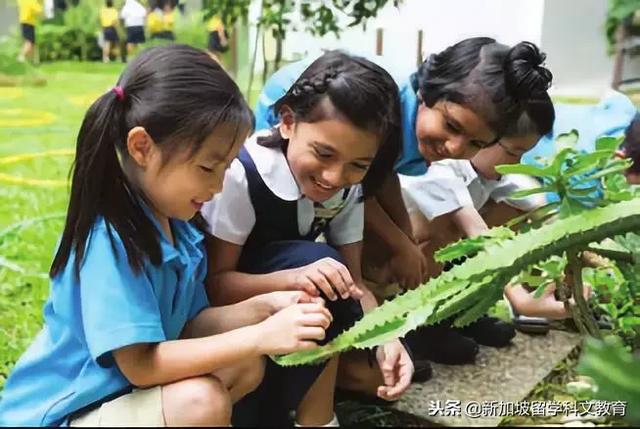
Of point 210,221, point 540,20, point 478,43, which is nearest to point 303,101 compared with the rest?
point 210,221

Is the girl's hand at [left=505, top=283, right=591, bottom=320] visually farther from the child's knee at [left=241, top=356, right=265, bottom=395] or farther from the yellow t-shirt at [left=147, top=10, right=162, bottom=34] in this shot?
the yellow t-shirt at [left=147, top=10, right=162, bottom=34]

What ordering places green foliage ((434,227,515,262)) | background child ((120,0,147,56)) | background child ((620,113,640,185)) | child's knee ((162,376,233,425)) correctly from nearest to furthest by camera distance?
1. child's knee ((162,376,233,425))
2. green foliage ((434,227,515,262))
3. background child ((120,0,147,56))
4. background child ((620,113,640,185))

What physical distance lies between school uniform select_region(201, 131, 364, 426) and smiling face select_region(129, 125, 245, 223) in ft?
0.43

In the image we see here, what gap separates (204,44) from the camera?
38.0 inches

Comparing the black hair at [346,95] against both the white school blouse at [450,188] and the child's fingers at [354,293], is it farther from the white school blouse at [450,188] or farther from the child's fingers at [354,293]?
the white school blouse at [450,188]

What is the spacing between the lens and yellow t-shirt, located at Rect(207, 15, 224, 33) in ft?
3.32

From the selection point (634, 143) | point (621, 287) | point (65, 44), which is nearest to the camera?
point (621, 287)

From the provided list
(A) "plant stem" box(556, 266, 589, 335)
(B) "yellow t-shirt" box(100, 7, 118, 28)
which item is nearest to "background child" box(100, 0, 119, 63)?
(B) "yellow t-shirt" box(100, 7, 118, 28)

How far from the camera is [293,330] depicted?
2.03 feet

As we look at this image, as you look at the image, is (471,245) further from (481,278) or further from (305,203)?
(305,203)

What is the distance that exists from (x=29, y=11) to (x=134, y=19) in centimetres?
14

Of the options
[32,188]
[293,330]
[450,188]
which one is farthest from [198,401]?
[32,188]

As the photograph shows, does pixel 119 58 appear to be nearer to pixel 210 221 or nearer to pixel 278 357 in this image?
pixel 210 221

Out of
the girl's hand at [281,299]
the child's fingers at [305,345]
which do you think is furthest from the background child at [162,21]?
the child's fingers at [305,345]
